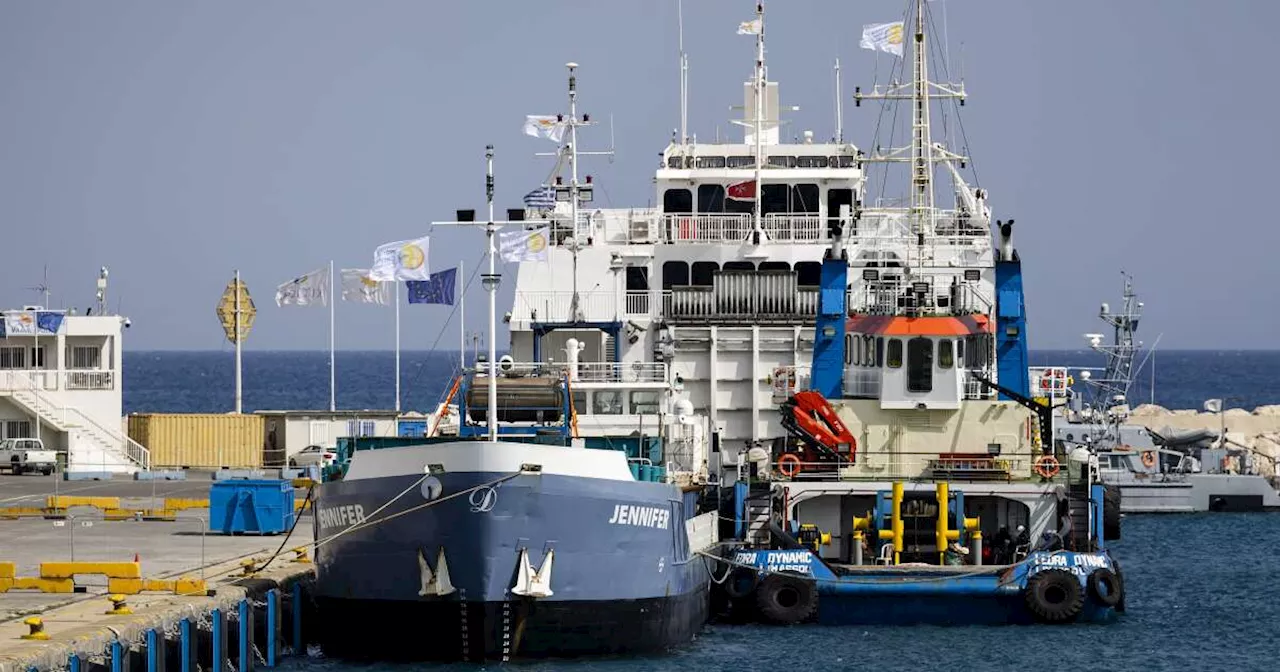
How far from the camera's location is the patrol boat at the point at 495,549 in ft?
114

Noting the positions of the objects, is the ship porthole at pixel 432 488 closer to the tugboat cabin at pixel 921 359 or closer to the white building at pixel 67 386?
the tugboat cabin at pixel 921 359

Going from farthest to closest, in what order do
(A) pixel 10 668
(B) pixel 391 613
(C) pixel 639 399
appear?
(C) pixel 639 399, (B) pixel 391 613, (A) pixel 10 668

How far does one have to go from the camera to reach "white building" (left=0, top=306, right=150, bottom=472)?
238 feet

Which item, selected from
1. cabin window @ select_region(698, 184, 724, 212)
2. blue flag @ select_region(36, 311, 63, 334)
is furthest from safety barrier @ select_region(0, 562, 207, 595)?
blue flag @ select_region(36, 311, 63, 334)

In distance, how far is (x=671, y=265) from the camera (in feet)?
183

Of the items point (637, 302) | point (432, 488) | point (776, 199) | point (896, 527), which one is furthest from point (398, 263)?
point (776, 199)

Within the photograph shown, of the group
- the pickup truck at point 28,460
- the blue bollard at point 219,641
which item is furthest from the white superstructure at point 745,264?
the pickup truck at point 28,460

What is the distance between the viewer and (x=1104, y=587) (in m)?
42.1

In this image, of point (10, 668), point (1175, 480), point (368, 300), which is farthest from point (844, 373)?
point (1175, 480)

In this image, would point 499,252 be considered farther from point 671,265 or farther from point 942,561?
point 671,265

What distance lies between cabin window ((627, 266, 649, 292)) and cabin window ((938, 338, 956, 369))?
1227 cm

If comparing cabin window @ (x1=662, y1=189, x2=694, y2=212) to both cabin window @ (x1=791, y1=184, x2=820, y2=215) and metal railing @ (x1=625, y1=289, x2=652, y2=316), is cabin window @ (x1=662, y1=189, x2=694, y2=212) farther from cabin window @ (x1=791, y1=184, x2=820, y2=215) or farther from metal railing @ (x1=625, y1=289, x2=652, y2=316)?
metal railing @ (x1=625, y1=289, x2=652, y2=316)

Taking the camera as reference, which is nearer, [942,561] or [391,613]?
[391,613]

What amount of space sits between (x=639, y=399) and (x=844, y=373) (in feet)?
16.2
